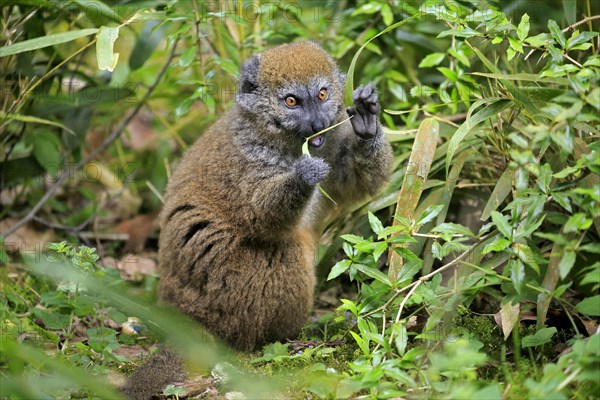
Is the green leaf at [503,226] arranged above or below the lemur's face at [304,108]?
below

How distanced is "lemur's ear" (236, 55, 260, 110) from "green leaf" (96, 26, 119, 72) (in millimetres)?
1006

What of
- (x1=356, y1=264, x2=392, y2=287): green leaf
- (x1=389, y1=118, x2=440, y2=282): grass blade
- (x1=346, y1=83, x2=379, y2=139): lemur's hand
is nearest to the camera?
(x1=356, y1=264, x2=392, y2=287): green leaf

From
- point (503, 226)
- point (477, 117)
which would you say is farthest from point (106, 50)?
point (503, 226)

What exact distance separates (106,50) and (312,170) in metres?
1.84

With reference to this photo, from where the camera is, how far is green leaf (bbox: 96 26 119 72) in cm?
566

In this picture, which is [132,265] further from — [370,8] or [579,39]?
[579,39]

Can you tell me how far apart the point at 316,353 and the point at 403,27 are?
4001mm

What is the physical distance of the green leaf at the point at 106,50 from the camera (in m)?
5.66

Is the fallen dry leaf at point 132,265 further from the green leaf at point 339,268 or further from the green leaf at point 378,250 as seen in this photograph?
the green leaf at point 378,250

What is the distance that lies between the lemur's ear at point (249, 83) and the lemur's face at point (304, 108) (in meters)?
0.22

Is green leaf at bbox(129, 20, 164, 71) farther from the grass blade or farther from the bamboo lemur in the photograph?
the grass blade

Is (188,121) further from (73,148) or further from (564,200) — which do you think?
(564,200)

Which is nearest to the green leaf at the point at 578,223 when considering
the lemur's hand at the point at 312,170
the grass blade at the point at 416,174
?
the grass blade at the point at 416,174

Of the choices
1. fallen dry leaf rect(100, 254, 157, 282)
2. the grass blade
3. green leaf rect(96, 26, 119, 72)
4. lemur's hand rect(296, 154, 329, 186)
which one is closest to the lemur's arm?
the grass blade
